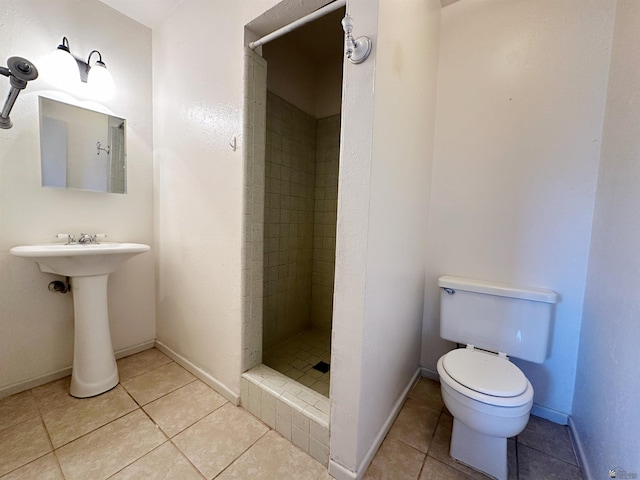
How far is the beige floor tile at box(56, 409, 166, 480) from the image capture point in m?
1.03

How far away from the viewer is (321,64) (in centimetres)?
230

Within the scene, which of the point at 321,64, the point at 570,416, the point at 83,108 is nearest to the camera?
the point at 570,416

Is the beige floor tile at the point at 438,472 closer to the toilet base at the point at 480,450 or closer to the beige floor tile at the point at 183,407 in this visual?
the toilet base at the point at 480,450

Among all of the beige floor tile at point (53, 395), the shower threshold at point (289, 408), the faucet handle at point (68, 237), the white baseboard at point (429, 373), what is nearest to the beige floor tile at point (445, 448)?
the white baseboard at point (429, 373)

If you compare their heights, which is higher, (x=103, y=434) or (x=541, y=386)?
(x=541, y=386)

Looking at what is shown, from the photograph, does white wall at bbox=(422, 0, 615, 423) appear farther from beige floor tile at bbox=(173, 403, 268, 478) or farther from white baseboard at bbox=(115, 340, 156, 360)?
white baseboard at bbox=(115, 340, 156, 360)

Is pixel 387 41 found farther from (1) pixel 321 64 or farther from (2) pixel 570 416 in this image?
(2) pixel 570 416

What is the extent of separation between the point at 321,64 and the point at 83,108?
1.84 meters

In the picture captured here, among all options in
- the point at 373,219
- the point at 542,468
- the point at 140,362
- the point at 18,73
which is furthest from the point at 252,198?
the point at 542,468

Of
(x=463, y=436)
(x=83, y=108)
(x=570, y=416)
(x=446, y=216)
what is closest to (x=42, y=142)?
(x=83, y=108)

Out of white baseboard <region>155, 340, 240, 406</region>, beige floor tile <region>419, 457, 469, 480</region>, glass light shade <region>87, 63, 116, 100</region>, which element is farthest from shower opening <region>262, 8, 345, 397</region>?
glass light shade <region>87, 63, 116, 100</region>

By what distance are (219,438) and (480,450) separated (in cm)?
117

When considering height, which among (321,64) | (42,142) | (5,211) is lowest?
(5,211)

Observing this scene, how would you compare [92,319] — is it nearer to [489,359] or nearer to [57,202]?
[57,202]
